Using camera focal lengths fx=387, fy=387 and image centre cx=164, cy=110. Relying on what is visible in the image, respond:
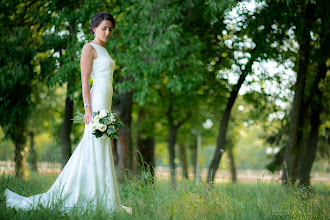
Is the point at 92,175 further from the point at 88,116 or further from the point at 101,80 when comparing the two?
the point at 101,80

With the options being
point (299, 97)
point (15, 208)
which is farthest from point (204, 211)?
→ point (299, 97)

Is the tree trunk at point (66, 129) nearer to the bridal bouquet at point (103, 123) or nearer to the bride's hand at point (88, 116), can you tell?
the bride's hand at point (88, 116)

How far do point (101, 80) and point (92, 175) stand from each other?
1.15 meters

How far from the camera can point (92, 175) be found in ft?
15.1

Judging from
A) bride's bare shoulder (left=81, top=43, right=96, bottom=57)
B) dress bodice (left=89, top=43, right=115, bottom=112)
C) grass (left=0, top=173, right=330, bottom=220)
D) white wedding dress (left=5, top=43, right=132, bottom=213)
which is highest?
bride's bare shoulder (left=81, top=43, right=96, bottom=57)

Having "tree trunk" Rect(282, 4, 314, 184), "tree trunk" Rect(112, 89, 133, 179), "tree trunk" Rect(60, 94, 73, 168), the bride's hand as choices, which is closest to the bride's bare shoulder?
the bride's hand

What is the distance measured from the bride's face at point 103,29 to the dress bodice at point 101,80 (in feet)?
0.43

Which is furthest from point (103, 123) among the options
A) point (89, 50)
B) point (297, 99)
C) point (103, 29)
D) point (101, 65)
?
point (297, 99)

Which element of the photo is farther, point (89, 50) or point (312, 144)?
point (312, 144)

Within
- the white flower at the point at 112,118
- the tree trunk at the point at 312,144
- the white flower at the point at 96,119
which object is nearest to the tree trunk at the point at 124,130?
the tree trunk at the point at 312,144

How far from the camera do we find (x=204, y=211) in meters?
4.68

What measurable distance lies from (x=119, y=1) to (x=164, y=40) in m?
2.00

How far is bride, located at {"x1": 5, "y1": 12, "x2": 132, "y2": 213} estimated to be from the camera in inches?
178

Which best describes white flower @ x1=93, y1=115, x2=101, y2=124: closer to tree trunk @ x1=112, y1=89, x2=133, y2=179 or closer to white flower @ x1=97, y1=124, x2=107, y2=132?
white flower @ x1=97, y1=124, x2=107, y2=132
